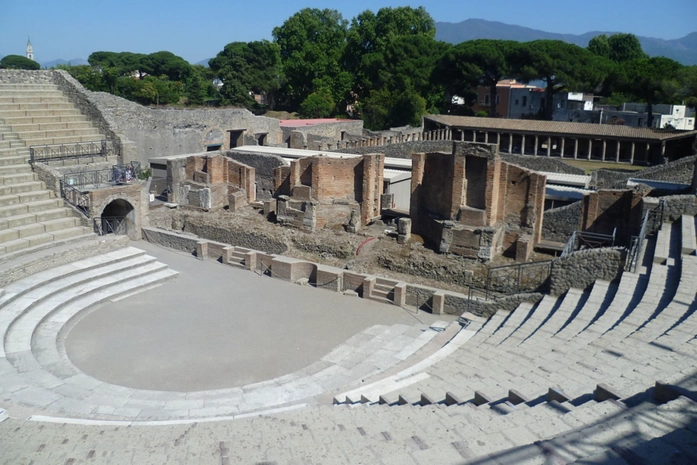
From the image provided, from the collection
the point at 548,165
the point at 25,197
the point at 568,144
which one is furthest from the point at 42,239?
the point at 568,144

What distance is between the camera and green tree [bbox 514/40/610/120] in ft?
147

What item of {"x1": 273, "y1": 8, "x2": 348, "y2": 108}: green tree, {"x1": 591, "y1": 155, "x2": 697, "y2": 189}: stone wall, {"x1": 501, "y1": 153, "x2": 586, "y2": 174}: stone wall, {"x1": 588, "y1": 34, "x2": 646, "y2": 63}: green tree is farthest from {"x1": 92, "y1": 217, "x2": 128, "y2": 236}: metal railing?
{"x1": 588, "y1": 34, "x2": 646, "y2": 63}: green tree

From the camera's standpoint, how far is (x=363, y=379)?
11781 mm

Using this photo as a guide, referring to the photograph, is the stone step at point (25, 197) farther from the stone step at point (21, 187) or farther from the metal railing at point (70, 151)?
the metal railing at point (70, 151)

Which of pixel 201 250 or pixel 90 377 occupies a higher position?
pixel 201 250

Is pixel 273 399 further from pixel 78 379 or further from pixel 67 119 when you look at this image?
pixel 67 119

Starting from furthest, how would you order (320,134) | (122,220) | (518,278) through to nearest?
(320,134), (122,220), (518,278)

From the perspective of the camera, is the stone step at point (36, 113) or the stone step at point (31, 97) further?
the stone step at point (31, 97)

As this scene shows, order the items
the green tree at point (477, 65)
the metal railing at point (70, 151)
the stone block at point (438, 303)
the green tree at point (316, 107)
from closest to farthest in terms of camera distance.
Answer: the stone block at point (438, 303) < the metal railing at point (70, 151) < the green tree at point (477, 65) < the green tree at point (316, 107)

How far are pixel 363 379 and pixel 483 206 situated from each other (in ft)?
30.0

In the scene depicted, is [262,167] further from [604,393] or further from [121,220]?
[604,393]

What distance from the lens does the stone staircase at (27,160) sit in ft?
54.3

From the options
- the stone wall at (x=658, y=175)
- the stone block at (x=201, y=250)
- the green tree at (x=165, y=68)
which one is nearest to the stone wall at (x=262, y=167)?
the stone block at (x=201, y=250)

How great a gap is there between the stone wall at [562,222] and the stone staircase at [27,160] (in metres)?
14.6
